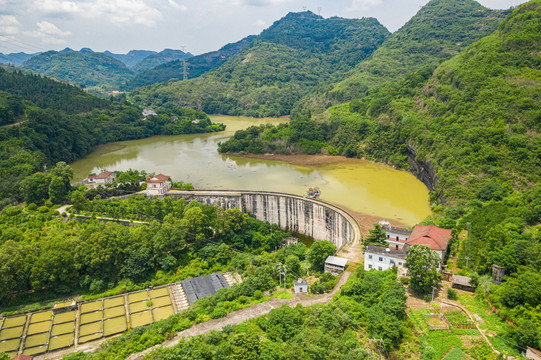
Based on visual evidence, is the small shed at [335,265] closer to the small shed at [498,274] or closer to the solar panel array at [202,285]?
the solar panel array at [202,285]

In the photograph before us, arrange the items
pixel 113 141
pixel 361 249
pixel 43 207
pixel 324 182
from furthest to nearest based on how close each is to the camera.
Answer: pixel 113 141, pixel 324 182, pixel 43 207, pixel 361 249

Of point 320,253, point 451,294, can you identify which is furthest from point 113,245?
point 451,294

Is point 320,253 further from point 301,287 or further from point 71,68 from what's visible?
point 71,68

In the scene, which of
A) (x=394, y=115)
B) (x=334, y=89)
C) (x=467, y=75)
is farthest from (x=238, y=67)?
(x=467, y=75)

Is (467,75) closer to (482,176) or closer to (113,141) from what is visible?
(482,176)

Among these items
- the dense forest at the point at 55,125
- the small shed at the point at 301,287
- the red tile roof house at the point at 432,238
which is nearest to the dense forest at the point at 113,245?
the small shed at the point at 301,287

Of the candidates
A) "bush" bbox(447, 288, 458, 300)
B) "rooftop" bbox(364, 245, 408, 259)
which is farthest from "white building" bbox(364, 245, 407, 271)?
"bush" bbox(447, 288, 458, 300)
